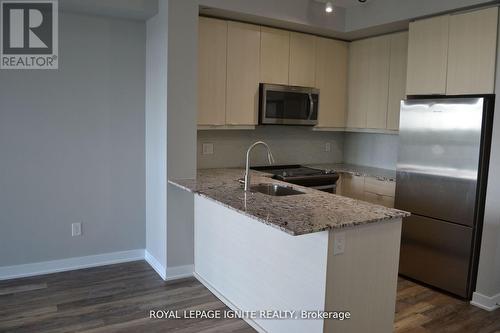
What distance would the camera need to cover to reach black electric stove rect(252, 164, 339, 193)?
13.3 ft

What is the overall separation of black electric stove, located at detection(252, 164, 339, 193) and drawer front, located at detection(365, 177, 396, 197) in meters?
0.33

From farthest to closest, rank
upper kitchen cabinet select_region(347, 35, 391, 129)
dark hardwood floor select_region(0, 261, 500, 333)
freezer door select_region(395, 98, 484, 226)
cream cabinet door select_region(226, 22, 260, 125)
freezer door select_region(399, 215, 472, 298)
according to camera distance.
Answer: upper kitchen cabinet select_region(347, 35, 391, 129) → cream cabinet door select_region(226, 22, 260, 125) → freezer door select_region(399, 215, 472, 298) → freezer door select_region(395, 98, 484, 226) → dark hardwood floor select_region(0, 261, 500, 333)

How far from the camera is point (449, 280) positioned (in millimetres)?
3469

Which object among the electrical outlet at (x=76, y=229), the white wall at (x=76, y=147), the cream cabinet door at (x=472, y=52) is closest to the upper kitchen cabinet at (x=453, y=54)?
the cream cabinet door at (x=472, y=52)

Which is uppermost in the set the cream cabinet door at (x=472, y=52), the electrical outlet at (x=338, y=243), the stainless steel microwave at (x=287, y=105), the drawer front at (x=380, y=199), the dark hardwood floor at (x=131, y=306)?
the cream cabinet door at (x=472, y=52)

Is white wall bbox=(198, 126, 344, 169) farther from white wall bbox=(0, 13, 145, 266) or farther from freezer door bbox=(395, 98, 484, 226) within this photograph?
freezer door bbox=(395, 98, 484, 226)

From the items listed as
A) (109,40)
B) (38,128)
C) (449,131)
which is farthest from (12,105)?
(449,131)

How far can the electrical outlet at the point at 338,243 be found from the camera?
214cm

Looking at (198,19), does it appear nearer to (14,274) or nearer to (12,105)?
(12,105)

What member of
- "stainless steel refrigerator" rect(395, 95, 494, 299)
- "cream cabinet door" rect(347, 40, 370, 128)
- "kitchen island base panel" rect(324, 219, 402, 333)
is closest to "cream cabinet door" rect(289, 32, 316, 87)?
"cream cabinet door" rect(347, 40, 370, 128)

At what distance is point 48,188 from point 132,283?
112 centimetres

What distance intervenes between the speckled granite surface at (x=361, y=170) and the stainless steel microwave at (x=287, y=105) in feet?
1.97

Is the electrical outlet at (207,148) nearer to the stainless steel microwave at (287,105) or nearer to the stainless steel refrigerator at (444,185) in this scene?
the stainless steel microwave at (287,105)

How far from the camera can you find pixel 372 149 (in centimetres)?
495
